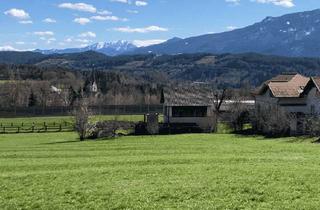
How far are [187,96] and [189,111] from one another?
115 inches

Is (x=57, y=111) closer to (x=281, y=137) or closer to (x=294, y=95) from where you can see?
(x=294, y=95)

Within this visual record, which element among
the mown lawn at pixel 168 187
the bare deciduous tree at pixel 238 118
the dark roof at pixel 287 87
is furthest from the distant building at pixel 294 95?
the mown lawn at pixel 168 187

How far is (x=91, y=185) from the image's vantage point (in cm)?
1728

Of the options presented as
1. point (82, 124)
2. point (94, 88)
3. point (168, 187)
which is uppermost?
point (94, 88)

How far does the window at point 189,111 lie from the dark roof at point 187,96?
0.40 m

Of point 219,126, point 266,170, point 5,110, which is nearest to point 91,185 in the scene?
point 266,170

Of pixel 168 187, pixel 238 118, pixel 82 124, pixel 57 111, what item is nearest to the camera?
pixel 168 187

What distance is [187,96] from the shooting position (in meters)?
70.5

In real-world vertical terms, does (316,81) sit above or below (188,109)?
above

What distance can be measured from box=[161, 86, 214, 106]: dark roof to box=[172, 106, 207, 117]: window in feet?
1.30

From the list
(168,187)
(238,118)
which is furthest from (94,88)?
(168,187)

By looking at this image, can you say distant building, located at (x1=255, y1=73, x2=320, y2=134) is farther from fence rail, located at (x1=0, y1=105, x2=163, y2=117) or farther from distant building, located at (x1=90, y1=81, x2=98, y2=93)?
distant building, located at (x1=90, y1=81, x2=98, y2=93)

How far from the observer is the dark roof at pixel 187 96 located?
68.8 m

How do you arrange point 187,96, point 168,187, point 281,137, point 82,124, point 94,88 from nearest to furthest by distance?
1. point 168,187
2. point 281,137
3. point 82,124
4. point 187,96
5. point 94,88
